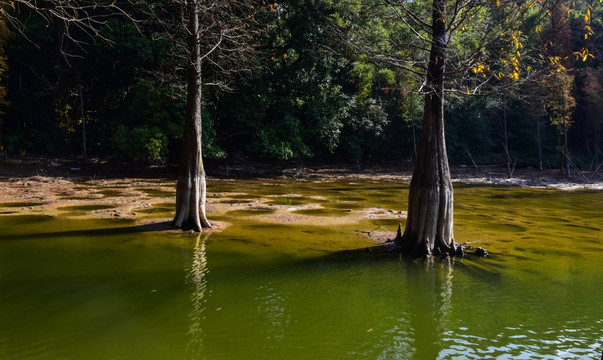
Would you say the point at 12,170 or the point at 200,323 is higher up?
the point at 12,170

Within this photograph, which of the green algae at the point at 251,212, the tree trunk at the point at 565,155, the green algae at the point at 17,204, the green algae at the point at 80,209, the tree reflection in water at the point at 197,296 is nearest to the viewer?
the tree reflection in water at the point at 197,296

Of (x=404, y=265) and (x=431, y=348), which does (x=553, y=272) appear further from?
(x=431, y=348)

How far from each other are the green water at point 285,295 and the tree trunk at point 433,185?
695mm

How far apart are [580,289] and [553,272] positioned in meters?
1.14

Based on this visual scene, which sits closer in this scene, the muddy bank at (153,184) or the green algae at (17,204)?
the muddy bank at (153,184)

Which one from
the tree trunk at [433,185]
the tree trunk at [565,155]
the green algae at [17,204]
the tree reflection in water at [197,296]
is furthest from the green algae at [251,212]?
the tree trunk at [565,155]

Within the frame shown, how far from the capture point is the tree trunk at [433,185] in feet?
35.0

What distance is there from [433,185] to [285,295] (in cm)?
498

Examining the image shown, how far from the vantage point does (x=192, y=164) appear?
43.7 ft

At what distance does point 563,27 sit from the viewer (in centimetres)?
3272

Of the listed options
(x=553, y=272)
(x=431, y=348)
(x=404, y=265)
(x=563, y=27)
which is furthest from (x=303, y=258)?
(x=563, y=27)

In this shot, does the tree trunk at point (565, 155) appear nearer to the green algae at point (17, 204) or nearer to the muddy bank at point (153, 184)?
the muddy bank at point (153, 184)

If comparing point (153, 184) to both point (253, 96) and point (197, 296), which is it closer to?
point (253, 96)

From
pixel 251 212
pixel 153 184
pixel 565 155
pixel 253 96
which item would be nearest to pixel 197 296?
pixel 251 212
